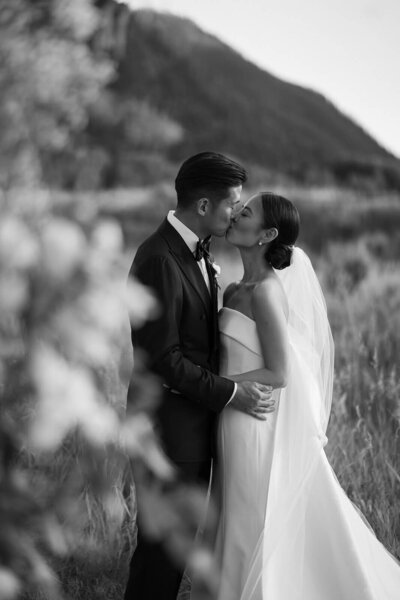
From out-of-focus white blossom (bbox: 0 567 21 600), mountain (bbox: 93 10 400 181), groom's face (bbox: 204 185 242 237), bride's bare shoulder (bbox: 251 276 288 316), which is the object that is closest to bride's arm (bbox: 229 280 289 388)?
bride's bare shoulder (bbox: 251 276 288 316)

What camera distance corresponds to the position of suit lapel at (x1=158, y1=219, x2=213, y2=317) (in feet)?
7.77

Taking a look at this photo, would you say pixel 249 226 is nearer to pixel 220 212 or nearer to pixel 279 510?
pixel 220 212

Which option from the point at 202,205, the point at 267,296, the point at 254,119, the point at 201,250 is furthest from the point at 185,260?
the point at 254,119

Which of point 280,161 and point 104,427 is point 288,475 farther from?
point 280,161

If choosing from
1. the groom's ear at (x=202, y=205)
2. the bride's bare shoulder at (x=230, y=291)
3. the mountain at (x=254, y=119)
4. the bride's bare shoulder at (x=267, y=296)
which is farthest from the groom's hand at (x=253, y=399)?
the mountain at (x=254, y=119)

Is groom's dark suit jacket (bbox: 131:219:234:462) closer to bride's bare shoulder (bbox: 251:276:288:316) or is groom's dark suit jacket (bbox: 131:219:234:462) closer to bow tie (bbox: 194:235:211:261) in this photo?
bow tie (bbox: 194:235:211:261)

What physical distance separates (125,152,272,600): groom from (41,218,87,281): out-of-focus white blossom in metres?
1.59

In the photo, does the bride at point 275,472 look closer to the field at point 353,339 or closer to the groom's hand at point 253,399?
the groom's hand at point 253,399

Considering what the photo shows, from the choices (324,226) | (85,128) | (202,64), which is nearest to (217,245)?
(324,226)

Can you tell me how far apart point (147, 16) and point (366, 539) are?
7.88ft

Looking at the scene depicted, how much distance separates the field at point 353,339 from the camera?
3.12 meters

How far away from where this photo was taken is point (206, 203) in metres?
2.46

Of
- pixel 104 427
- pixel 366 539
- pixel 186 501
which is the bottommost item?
pixel 366 539

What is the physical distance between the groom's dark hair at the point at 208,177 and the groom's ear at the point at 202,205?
0.02 metres
